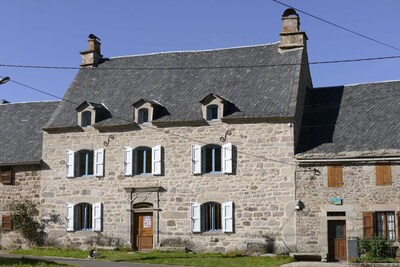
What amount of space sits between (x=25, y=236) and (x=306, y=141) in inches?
524

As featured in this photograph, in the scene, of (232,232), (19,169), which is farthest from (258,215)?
(19,169)

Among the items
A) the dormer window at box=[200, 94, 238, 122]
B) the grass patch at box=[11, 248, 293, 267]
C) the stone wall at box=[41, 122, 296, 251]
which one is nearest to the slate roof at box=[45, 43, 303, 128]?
the dormer window at box=[200, 94, 238, 122]

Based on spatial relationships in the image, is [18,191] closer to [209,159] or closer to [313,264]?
[209,159]

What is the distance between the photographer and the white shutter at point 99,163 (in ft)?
Answer: 92.2

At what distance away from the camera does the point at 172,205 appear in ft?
88.0

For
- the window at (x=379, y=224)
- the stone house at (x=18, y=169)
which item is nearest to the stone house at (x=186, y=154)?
the stone house at (x=18, y=169)

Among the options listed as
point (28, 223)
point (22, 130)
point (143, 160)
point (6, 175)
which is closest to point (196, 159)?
point (143, 160)

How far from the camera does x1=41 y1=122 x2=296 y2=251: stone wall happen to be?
2533 cm

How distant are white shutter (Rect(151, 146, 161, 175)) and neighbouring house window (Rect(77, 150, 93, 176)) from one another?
3185 mm

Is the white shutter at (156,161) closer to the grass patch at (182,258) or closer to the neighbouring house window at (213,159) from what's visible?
the neighbouring house window at (213,159)

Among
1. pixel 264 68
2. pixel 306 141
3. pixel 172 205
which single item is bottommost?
pixel 172 205

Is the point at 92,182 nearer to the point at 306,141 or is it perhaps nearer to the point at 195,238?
the point at 195,238

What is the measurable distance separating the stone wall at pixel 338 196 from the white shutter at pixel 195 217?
4.10 meters

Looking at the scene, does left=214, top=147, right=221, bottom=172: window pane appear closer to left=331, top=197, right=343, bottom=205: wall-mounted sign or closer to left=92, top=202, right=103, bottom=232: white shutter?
left=331, top=197, right=343, bottom=205: wall-mounted sign
